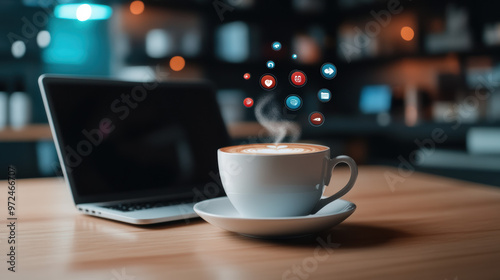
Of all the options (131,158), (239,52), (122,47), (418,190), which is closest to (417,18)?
(239,52)

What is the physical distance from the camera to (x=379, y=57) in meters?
3.75

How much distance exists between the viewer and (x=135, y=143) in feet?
2.79

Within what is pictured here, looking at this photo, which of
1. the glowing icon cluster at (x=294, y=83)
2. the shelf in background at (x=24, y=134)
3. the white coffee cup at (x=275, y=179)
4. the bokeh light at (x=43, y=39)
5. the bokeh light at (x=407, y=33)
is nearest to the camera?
the white coffee cup at (x=275, y=179)

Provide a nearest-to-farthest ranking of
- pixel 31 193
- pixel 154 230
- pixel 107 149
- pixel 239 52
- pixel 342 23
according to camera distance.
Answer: pixel 154 230
pixel 107 149
pixel 31 193
pixel 239 52
pixel 342 23

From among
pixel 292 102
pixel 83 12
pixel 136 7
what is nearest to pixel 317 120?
pixel 136 7

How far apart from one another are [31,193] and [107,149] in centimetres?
24

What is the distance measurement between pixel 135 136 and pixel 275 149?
340 millimetres

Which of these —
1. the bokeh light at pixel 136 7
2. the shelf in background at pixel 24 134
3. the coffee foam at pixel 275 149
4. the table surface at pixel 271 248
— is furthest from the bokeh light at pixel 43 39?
the coffee foam at pixel 275 149

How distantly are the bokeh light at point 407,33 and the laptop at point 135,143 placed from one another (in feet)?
9.69

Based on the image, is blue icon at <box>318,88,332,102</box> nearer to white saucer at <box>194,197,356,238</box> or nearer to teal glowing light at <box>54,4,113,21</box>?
white saucer at <box>194,197,356,238</box>

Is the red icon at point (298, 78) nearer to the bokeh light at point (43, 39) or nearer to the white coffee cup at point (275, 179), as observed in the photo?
the white coffee cup at point (275, 179)

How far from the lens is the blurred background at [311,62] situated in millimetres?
2930

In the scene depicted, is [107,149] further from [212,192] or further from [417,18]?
[417,18]

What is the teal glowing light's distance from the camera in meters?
3.19
